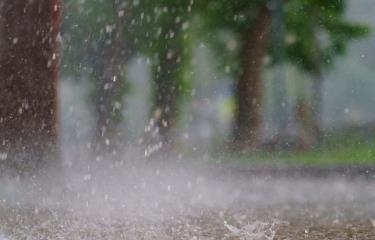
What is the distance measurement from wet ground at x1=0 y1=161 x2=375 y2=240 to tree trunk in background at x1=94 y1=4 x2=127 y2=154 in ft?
0.82

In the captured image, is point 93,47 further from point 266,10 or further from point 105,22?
point 266,10

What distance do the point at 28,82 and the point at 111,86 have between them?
639mm

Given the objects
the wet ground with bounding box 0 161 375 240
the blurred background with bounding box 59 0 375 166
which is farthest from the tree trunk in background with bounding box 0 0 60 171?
the blurred background with bounding box 59 0 375 166

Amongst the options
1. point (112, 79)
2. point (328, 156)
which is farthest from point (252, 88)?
point (112, 79)

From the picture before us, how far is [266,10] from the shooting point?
10.8 ft

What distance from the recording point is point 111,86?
3207 mm

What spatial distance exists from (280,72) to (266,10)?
28 cm

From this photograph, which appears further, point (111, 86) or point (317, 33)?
point (317, 33)

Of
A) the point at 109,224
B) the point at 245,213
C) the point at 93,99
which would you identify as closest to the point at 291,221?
the point at 245,213

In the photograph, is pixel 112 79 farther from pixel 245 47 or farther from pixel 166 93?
pixel 245 47

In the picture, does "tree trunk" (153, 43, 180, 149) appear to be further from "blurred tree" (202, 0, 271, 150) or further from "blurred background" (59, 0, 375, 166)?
"blurred tree" (202, 0, 271, 150)

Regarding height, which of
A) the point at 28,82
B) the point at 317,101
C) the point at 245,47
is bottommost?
the point at 28,82

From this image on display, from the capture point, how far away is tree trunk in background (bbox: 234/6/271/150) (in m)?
3.18

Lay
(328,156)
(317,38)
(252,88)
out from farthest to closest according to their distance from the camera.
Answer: (317,38), (252,88), (328,156)
